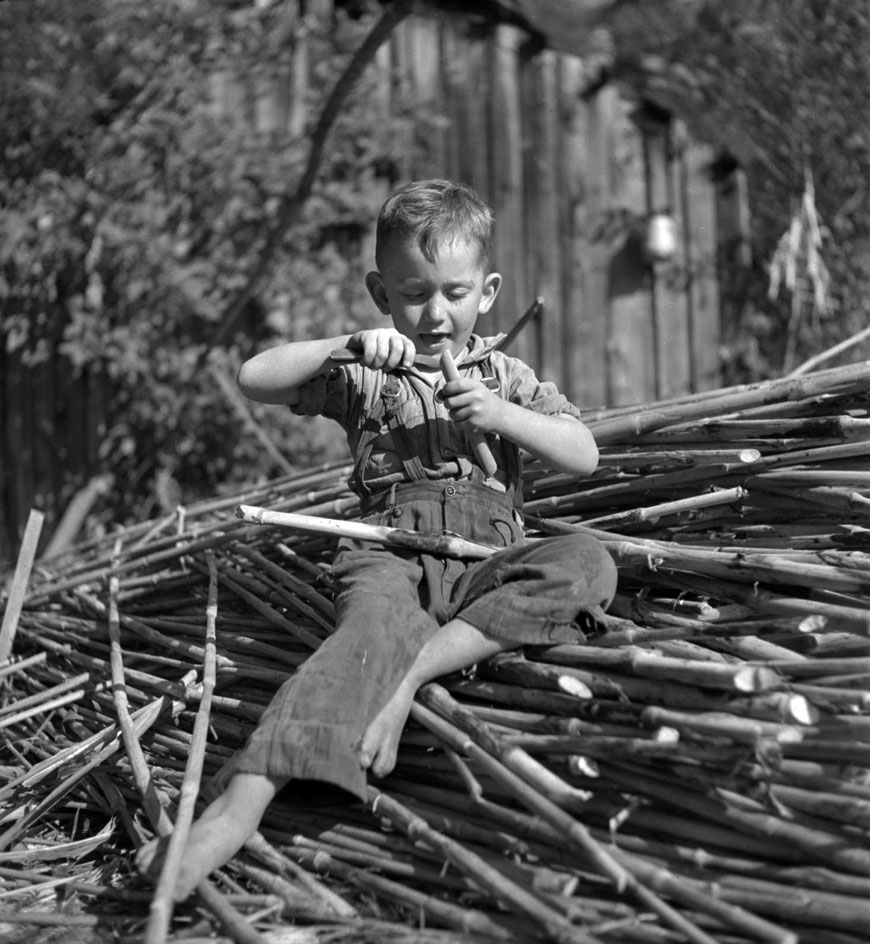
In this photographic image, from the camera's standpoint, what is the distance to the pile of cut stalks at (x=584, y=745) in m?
1.79

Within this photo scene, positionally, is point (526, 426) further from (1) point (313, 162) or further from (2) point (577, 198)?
(2) point (577, 198)

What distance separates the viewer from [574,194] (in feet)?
22.0

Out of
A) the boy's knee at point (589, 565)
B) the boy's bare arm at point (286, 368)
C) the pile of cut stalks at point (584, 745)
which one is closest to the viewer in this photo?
the pile of cut stalks at point (584, 745)

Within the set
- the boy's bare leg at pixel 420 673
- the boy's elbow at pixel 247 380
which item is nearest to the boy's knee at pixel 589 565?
the boy's bare leg at pixel 420 673

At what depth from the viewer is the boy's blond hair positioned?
8.10 feet

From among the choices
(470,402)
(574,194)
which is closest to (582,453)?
(470,402)

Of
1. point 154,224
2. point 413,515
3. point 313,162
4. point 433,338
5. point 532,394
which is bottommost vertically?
point 413,515

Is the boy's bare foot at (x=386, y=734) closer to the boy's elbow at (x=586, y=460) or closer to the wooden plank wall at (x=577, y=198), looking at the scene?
the boy's elbow at (x=586, y=460)

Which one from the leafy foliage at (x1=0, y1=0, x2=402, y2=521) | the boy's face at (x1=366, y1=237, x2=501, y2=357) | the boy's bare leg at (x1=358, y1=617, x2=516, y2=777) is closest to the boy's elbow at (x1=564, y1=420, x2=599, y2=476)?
the boy's face at (x1=366, y1=237, x2=501, y2=357)

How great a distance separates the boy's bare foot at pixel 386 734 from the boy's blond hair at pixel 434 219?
2.79 ft

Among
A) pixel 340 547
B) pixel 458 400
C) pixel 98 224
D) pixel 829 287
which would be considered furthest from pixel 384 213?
pixel 829 287

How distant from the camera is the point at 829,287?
679 centimetres

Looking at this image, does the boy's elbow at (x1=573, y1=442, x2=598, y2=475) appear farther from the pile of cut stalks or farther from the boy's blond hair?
the boy's blond hair

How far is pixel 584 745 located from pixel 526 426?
26.7 inches
